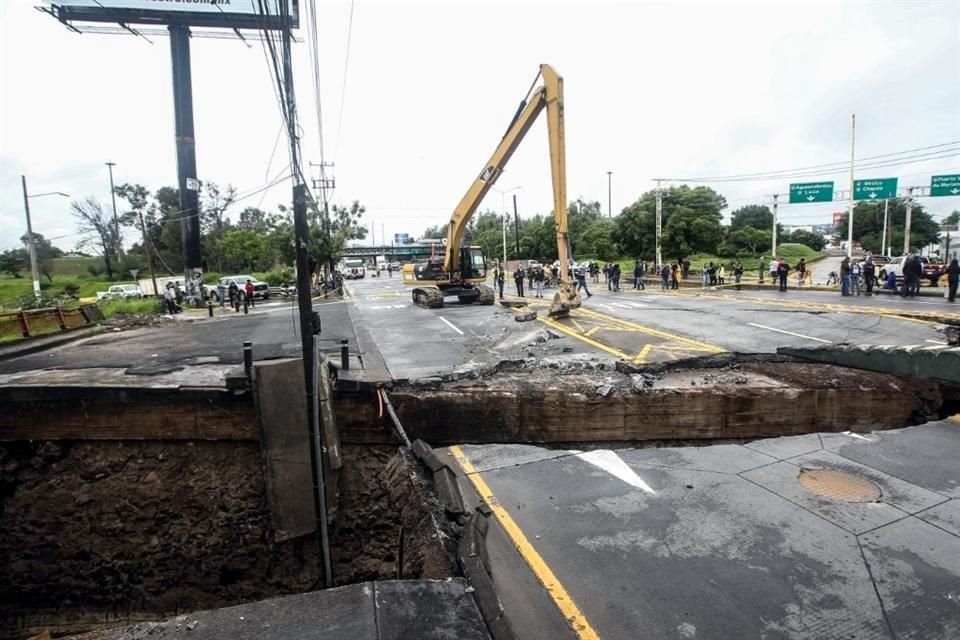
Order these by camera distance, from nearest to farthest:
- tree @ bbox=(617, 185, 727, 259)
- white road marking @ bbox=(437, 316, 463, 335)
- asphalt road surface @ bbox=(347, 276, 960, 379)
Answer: asphalt road surface @ bbox=(347, 276, 960, 379), white road marking @ bbox=(437, 316, 463, 335), tree @ bbox=(617, 185, 727, 259)

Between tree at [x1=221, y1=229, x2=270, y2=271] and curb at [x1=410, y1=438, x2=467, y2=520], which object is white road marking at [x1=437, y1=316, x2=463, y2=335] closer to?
curb at [x1=410, y1=438, x2=467, y2=520]

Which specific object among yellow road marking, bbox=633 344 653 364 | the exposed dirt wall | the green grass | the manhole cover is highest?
the green grass

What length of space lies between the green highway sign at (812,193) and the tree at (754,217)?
152 feet

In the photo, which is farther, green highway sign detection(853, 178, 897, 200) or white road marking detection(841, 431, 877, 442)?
green highway sign detection(853, 178, 897, 200)

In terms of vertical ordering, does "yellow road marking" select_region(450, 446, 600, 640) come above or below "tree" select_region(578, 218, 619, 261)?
below

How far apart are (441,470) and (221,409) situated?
4.26 m

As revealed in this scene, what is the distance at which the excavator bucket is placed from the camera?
55.3 feet

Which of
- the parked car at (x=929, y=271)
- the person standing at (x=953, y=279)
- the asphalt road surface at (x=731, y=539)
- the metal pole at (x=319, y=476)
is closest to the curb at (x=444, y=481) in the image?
the asphalt road surface at (x=731, y=539)

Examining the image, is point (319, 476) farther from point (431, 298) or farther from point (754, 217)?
point (754, 217)

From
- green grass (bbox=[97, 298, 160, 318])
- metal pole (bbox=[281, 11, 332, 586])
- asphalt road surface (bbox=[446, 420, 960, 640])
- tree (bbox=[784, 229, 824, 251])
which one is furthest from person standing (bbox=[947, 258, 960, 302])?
tree (bbox=[784, 229, 824, 251])

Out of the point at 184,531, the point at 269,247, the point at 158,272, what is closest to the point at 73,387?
the point at 184,531

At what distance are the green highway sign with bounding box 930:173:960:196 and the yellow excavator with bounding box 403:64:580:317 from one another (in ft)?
102

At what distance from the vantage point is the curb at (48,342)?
12.5 meters

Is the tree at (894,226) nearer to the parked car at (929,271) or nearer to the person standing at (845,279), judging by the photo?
the parked car at (929,271)
